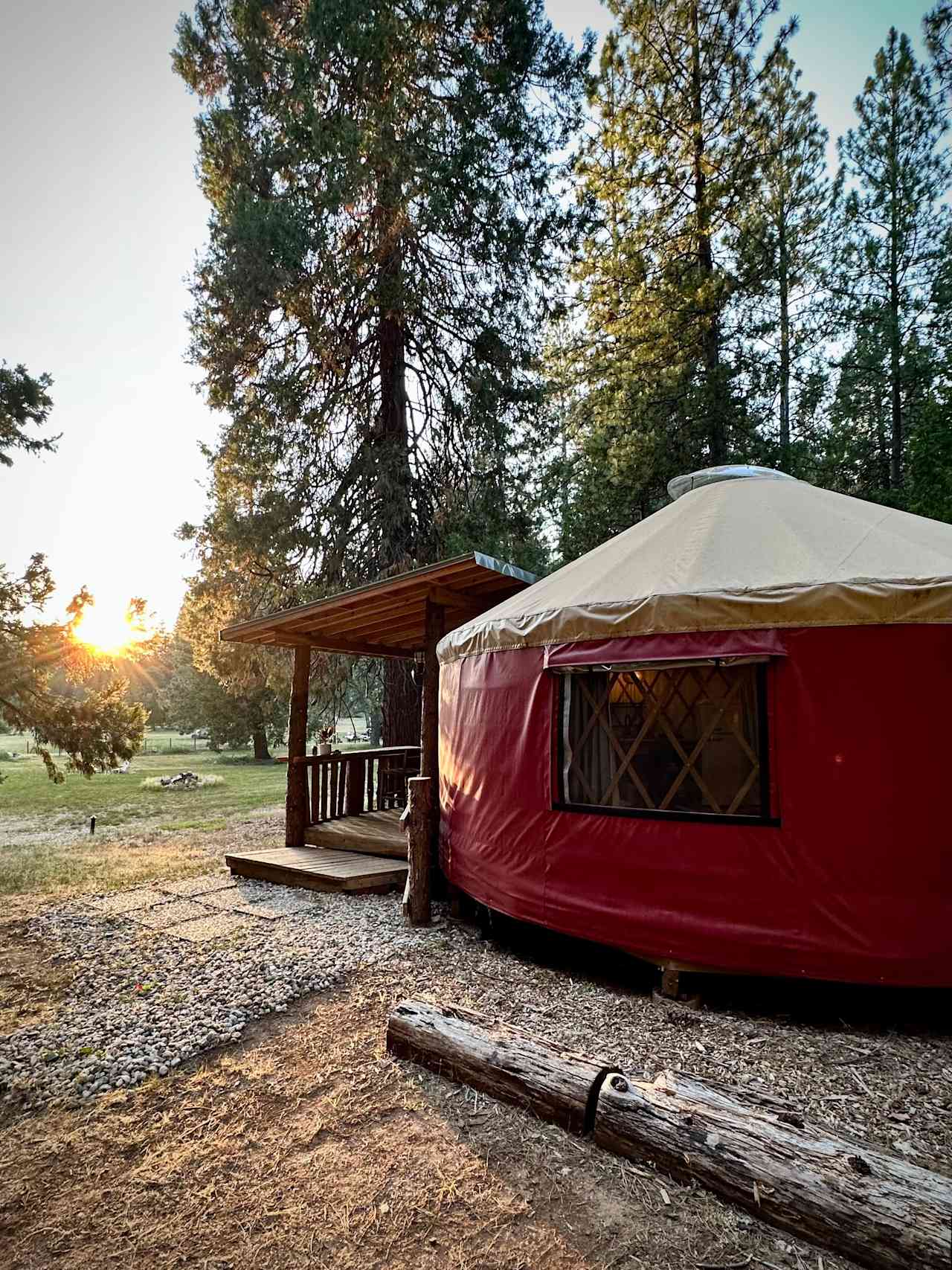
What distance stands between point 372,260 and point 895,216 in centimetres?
888

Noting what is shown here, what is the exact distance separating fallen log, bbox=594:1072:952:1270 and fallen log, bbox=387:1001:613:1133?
9 cm

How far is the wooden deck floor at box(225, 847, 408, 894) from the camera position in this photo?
494cm

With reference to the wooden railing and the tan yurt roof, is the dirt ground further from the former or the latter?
the wooden railing

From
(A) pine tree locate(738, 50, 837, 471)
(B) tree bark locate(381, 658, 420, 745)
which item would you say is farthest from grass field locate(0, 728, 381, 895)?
(A) pine tree locate(738, 50, 837, 471)

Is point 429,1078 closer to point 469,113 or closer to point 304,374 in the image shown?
point 304,374

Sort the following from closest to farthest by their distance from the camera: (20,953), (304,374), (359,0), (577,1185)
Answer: (577,1185), (20,953), (359,0), (304,374)

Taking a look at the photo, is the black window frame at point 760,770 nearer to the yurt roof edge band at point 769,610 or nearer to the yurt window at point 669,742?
the yurt window at point 669,742

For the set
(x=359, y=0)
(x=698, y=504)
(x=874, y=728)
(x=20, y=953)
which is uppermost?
(x=359, y=0)

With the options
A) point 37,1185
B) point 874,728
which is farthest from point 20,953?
point 874,728

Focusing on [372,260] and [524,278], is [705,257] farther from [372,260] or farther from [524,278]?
[372,260]

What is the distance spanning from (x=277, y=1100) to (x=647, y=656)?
2212 millimetres

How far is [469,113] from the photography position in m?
7.33

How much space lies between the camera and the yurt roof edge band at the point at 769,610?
2.67 meters

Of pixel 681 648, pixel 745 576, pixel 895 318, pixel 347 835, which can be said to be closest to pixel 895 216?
pixel 895 318
